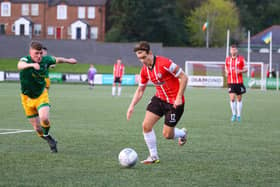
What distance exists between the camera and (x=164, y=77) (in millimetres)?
10812

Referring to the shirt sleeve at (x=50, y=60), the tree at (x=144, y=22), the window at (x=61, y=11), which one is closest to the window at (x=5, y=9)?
the window at (x=61, y=11)

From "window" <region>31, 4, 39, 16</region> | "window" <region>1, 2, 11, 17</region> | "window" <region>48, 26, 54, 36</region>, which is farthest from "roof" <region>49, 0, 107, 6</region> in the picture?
"window" <region>1, 2, 11, 17</region>

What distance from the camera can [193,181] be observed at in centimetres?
898

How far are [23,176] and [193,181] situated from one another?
2186mm

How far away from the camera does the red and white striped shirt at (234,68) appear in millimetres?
20531

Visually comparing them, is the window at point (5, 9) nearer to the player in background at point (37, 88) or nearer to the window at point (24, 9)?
the window at point (24, 9)

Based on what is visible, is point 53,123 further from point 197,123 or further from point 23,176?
point 23,176

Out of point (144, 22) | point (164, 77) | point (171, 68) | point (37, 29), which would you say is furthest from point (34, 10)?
point (171, 68)

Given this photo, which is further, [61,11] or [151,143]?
[61,11]

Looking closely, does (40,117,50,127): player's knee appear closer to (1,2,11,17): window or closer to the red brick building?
the red brick building

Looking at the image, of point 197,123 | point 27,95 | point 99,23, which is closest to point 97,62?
point 99,23

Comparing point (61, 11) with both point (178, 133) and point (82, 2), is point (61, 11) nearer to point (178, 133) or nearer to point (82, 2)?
point (82, 2)

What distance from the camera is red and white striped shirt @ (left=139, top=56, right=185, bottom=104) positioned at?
10.7 meters

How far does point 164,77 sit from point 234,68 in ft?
33.0
